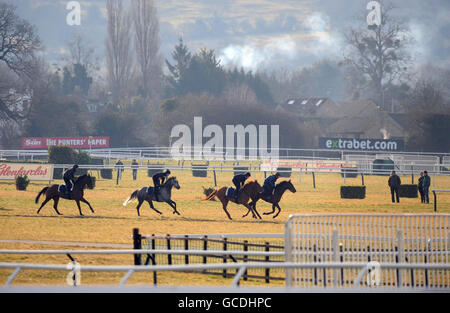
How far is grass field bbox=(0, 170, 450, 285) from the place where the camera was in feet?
42.6

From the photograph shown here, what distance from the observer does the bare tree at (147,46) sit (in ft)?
332

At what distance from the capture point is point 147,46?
333 feet

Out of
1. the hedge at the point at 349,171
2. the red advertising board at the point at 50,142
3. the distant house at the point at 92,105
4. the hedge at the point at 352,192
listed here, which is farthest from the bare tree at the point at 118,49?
the hedge at the point at 352,192

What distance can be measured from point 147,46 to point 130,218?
8173 centimetres

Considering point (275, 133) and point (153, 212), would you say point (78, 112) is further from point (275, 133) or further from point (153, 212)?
point (153, 212)

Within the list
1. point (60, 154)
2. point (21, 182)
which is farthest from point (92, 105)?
point (21, 182)

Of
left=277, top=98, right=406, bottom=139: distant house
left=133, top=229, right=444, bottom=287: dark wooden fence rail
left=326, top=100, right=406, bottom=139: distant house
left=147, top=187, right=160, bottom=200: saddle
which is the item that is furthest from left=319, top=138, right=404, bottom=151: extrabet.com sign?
left=133, top=229, right=444, bottom=287: dark wooden fence rail

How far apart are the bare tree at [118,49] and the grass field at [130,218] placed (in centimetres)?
6835

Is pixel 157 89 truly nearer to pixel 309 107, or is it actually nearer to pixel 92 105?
pixel 92 105

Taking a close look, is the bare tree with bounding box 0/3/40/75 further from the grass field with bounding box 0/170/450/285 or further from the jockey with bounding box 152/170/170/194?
the jockey with bounding box 152/170/170/194

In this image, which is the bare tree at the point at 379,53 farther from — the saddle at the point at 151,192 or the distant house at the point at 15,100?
the saddle at the point at 151,192

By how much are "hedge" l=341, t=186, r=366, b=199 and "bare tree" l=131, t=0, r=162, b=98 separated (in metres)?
74.1

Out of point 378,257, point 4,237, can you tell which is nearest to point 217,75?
point 4,237
